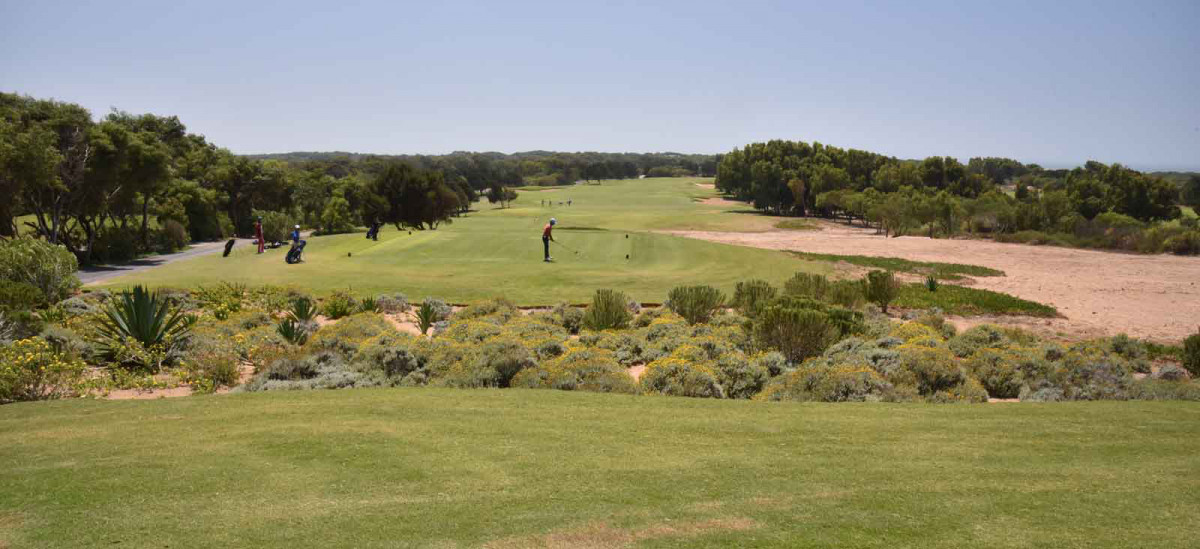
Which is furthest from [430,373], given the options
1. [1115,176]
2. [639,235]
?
[1115,176]

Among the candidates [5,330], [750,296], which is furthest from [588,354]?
[5,330]

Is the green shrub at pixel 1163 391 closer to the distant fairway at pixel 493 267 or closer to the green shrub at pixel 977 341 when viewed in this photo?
the green shrub at pixel 977 341

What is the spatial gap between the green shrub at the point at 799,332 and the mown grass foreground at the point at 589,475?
5749 mm

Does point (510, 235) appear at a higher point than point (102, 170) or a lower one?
lower

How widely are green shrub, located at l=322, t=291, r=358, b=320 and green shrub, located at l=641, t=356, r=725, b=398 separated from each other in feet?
35.7

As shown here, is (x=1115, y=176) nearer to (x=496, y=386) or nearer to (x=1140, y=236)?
(x=1140, y=236)

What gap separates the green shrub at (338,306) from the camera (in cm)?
1900

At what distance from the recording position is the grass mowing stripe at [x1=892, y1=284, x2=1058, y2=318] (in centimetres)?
2312

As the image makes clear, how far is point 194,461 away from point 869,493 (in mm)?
5667

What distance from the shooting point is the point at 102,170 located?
37.2 meters

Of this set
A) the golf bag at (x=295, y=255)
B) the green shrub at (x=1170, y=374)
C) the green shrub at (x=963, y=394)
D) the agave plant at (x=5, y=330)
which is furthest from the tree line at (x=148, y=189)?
the green shrub at (x=1170, y=374)

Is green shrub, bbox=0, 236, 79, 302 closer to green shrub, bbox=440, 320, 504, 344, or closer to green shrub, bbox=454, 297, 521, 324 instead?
green shrub, bbox=454, 297, 521, 324

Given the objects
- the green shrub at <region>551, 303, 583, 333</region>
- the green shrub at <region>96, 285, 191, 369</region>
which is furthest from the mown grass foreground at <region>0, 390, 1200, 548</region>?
the green shrub at <region>551, 303, 583, 333</region>

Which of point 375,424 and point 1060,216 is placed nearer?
point 375,424
